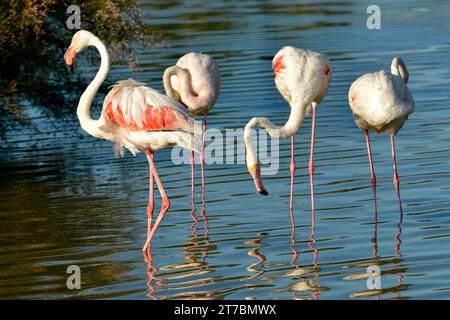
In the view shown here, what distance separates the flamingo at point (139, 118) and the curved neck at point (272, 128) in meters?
0.42

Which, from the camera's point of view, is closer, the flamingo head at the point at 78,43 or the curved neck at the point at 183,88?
the flamingo head at the point at 78,43

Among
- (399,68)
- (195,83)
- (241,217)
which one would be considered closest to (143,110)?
(241,217)

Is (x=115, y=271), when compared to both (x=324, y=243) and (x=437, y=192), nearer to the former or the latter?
(x=324, y=243)

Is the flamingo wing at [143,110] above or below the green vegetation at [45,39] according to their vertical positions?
below

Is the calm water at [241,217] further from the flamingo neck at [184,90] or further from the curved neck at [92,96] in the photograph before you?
the curved neck at [92,96]

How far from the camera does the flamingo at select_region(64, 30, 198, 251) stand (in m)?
8.02

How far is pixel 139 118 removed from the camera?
319 inches

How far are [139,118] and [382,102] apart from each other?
204 cm

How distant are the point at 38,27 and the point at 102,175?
176 centimetres

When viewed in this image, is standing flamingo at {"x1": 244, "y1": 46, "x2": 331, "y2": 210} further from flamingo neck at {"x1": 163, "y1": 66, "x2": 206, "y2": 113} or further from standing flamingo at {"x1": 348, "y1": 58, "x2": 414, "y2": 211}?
flamingo neck at {"x1": 163, "y1": 66, "x2": 206, "y2": 113}

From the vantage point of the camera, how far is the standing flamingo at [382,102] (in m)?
8.77

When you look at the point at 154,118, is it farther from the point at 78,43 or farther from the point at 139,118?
the point at 78,43

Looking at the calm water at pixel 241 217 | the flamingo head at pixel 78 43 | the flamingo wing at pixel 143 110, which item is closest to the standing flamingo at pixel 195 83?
the calm water at pixel 241 217

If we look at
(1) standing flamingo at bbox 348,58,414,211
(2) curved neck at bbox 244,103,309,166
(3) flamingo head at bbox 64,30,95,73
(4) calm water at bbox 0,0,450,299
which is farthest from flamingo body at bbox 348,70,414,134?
(3) flamingo head at bbox 64,30,95,73
